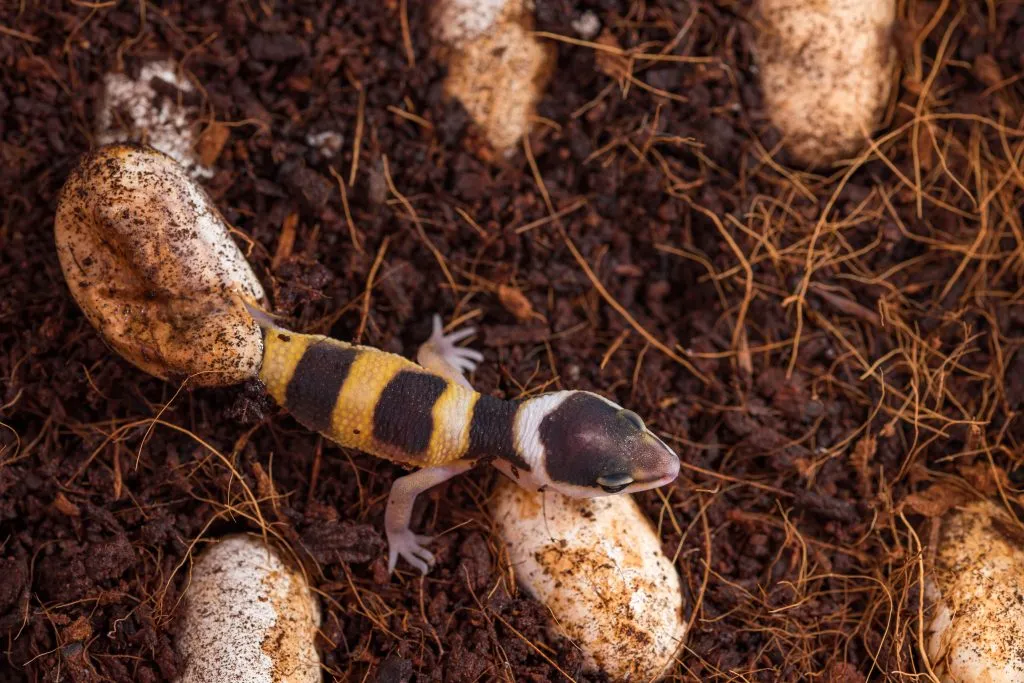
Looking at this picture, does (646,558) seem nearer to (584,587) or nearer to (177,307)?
(584,587)

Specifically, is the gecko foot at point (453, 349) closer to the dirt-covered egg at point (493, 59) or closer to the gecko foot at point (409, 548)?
the gecko foot at point (409, 548)

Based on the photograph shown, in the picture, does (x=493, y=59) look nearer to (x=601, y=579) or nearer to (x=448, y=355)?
(x=448, y=355)

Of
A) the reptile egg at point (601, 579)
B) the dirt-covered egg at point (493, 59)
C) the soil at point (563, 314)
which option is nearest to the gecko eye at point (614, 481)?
the reptile egg at point (601, 579)

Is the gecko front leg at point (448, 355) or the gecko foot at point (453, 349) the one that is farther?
the gecko foot at point (453, 349)

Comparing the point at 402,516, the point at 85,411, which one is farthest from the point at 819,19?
the point at 85,411

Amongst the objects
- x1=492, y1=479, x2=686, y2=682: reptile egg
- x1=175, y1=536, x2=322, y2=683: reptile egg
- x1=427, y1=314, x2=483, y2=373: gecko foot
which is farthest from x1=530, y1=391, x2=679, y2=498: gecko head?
x1=175, y1=536, x2=322, y2=683: reptile egg

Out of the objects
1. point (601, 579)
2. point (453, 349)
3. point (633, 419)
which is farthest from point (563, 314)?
point (601, 579)

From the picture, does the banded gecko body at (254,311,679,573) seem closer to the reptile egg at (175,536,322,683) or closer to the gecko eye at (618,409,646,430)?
the gecko eye at (618,409,646,430)

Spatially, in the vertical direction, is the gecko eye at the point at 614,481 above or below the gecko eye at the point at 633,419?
below
